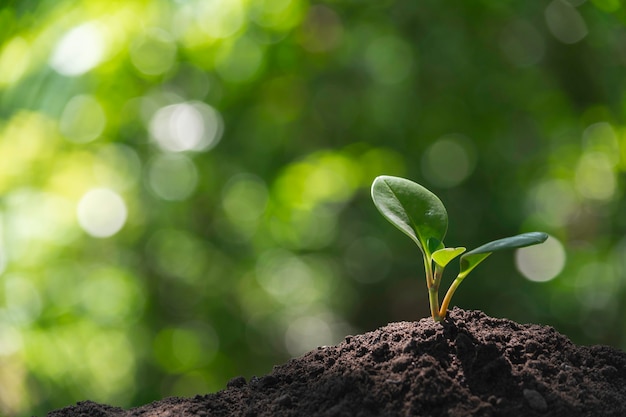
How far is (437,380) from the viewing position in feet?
2.23

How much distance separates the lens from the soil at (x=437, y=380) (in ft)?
2.18

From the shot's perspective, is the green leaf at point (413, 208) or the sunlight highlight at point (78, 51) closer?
the green leaf at point (413, 208)

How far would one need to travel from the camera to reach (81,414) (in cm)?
79

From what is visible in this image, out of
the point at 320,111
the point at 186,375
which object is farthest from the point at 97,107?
the point at 186,375

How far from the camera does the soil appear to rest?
0.67 m

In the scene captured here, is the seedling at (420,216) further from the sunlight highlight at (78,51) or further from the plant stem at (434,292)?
the sunlight highlight at (78,51)

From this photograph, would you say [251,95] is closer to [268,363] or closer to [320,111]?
[320,111]

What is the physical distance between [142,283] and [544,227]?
1937 mm

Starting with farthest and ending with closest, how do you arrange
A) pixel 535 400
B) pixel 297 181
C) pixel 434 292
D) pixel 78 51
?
pixel 297 181 → pixel 78 51 → pixel 434 292 → pixel 535 400

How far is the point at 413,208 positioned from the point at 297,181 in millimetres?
2045

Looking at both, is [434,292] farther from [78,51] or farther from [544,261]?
[544,261]

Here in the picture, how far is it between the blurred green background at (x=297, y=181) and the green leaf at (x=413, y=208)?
1.95 m

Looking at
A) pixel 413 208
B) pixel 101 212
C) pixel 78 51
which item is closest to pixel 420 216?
pixel 413 208

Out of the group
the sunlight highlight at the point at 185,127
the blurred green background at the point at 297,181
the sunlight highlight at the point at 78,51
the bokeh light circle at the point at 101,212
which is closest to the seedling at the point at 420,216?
the sunlight highlight at the point at 78,51
